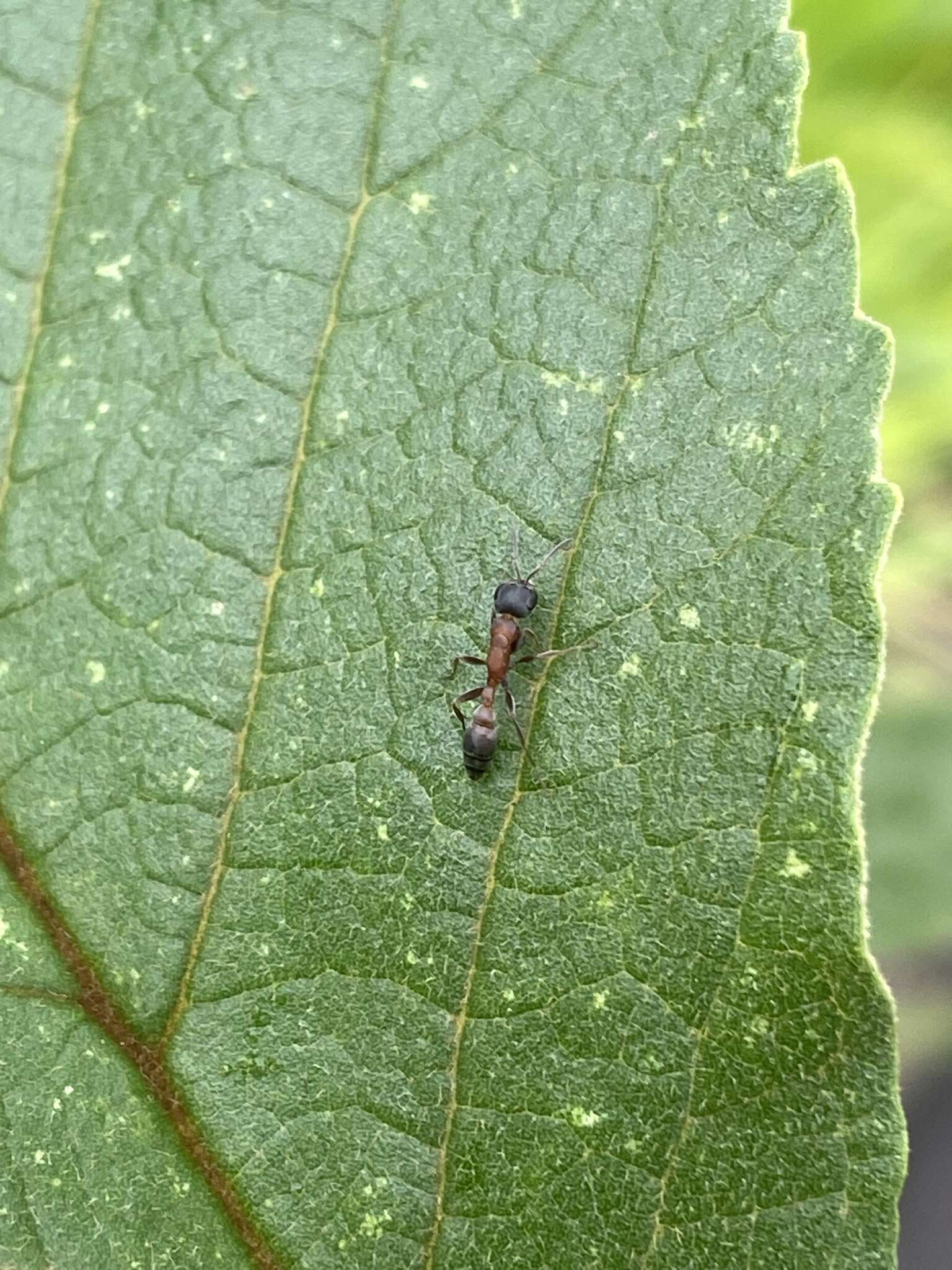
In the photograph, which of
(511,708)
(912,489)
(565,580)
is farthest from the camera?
(912,489)

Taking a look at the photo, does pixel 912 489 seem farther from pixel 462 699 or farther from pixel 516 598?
pixel 462 699

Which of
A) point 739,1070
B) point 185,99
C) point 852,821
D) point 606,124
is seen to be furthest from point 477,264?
point 739,1070

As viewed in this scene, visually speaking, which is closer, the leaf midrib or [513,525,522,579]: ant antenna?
the leaf midrib

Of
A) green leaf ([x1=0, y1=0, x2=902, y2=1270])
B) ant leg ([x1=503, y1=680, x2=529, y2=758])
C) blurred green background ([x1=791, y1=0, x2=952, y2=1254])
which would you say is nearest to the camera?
green leaf ([x1=0, y1=0, x2=902, y2=1270])

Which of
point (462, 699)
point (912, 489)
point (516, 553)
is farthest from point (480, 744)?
point (912, 489)

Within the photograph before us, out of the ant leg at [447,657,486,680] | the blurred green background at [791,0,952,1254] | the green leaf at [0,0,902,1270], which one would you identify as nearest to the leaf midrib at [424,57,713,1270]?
the green leaf at [0,0,902,1270]

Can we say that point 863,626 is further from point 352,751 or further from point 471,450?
point 352,751

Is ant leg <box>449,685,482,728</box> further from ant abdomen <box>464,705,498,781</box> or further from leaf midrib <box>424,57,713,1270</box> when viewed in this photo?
leaf midrib <box>424,57,713,1270</box>

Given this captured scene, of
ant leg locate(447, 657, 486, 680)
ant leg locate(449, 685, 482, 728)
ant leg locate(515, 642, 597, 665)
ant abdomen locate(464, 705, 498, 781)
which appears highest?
ant leg locate(515, 642, 597, 665)
